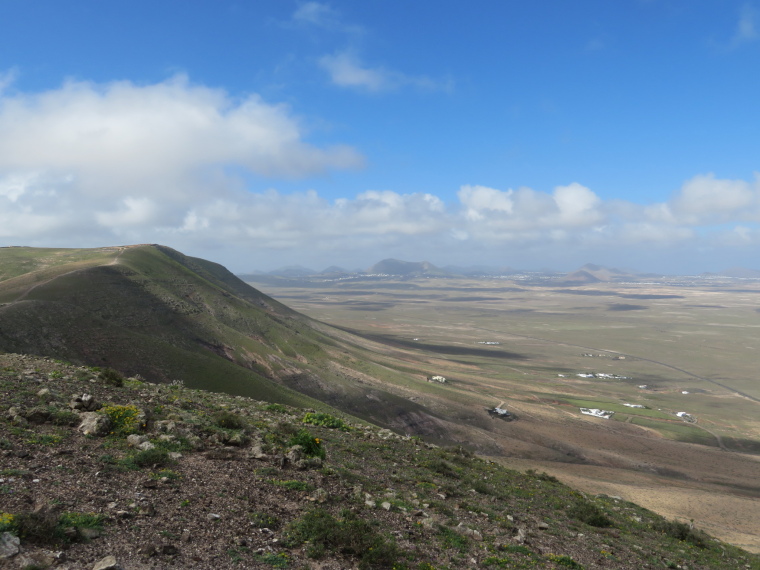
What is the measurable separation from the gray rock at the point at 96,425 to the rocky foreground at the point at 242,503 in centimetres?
6

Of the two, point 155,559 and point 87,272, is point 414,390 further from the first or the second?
point 155,559

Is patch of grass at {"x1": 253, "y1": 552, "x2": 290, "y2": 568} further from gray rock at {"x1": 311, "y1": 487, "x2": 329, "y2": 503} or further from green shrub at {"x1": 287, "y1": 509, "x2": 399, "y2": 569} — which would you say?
gray rock at {"x1": 311, "y1": 487, "x2": 329, "y2": 503}

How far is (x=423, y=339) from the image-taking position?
621ft

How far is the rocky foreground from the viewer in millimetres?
10031

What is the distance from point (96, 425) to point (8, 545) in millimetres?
7924

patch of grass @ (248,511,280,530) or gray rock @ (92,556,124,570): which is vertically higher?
gray rock @ (92,556,124,570)

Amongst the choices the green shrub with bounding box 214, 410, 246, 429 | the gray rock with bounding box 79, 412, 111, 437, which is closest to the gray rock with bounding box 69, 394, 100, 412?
the gray rock with bounding box 79, 412, 111, 437

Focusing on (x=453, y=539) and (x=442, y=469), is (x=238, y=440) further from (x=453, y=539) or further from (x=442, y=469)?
(x=442, y=469)

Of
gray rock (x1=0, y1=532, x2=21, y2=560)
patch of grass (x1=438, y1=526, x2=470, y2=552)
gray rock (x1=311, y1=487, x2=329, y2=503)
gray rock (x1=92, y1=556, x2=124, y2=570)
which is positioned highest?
gray rock (x1=0, y1=532, x2=21, y2=560)

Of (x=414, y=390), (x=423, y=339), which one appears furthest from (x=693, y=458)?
(x=423, y=339)

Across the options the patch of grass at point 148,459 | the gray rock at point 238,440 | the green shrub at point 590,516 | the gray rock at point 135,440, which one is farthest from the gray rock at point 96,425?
the green shrub at point 590,516

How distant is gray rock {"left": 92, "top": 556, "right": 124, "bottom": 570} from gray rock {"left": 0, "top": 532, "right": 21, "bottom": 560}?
1566 mm

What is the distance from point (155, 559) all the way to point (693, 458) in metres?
80.5

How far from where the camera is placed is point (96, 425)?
1541 cm
